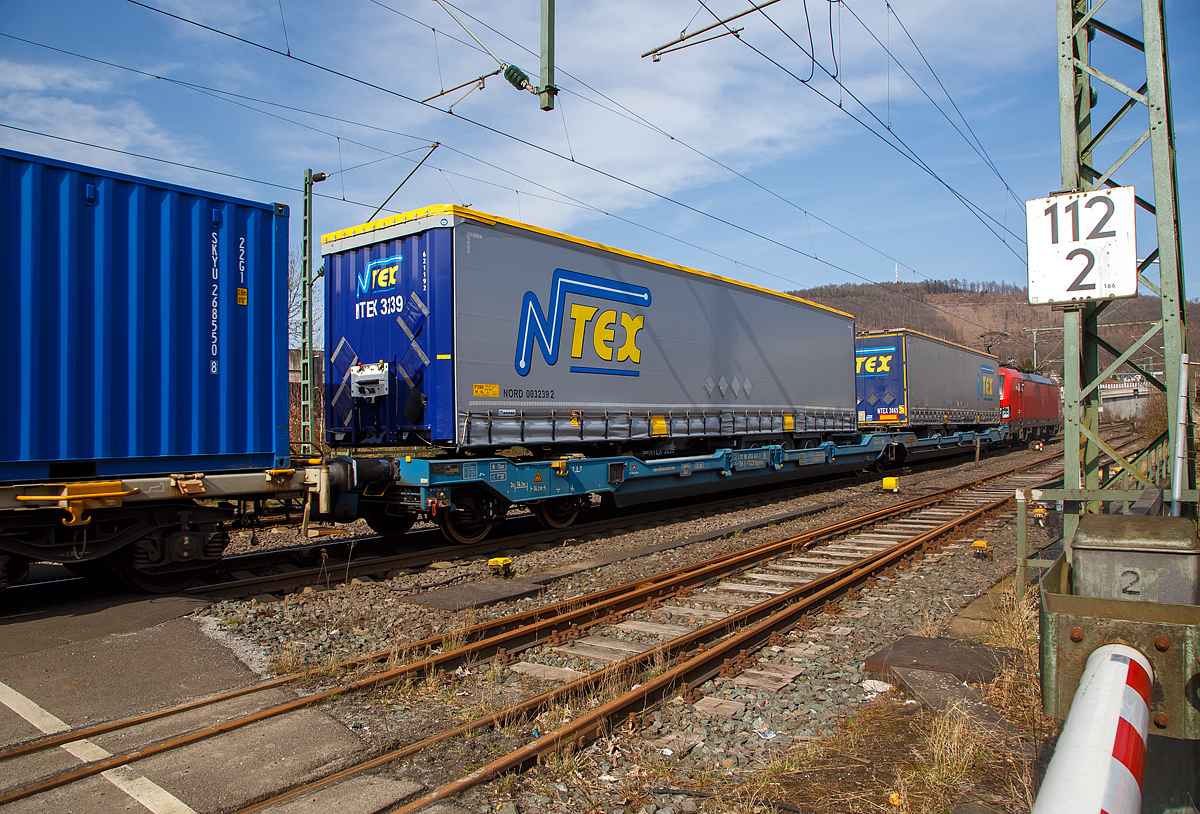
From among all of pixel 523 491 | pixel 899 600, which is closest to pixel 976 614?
pixel 899 600

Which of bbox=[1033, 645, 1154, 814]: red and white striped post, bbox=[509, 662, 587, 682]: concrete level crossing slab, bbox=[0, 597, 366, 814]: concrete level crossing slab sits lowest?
bbox=[509, 662, 587, 682]: concrete level crossing slab

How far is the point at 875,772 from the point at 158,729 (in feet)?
12.3

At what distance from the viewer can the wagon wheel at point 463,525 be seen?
9.30m

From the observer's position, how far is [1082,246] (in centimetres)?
507

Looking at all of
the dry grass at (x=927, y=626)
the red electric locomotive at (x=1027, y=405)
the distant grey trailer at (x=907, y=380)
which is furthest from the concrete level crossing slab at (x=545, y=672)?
the red electric locomotive at (x=1027, y=405)

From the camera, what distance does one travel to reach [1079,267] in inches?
199

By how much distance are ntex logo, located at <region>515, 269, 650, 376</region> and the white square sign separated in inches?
241

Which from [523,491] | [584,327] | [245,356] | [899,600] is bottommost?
[899,600]

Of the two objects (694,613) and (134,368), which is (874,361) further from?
(134,368)

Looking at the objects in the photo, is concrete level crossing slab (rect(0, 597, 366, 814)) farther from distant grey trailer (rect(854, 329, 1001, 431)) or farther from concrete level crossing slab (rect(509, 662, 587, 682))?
distant grey trailer (rect(854, 329, 1001, 431))

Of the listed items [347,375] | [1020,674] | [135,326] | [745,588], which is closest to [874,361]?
[745,588]

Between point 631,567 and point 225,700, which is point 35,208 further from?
point 631,567

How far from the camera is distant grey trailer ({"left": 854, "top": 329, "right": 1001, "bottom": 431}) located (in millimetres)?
21609

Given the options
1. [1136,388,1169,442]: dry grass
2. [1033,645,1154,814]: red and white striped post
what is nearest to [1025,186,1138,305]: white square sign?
[1033,645,1154,814]: red and white striped post
